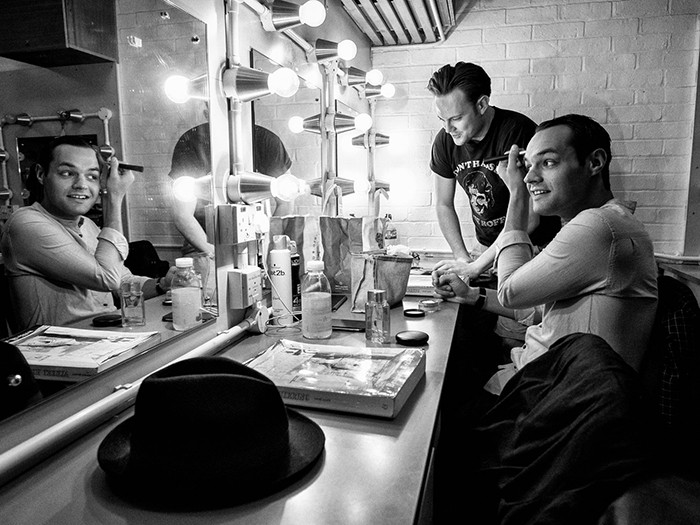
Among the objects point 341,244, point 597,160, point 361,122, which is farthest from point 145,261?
point 361,122

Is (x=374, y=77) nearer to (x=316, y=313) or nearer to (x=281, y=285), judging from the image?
(x=281, y=285)

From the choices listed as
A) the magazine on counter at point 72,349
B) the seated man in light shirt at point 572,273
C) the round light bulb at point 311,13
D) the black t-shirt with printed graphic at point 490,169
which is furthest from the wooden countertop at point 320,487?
the black t-shirt with printed graphic at point 490,169

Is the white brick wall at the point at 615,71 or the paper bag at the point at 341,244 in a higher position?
the white brick wall at the point at 615,71

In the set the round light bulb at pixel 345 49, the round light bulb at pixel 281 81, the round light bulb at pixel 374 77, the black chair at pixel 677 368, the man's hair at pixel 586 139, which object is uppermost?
the round light bulb at pixel 374 77

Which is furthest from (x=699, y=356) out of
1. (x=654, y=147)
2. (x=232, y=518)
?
(x=654, y=147)

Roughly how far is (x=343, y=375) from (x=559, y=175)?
3.13 feet

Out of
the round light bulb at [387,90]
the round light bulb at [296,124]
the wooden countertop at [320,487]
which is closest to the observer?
the wooden countertop at [320,487]

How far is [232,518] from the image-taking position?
0.65m

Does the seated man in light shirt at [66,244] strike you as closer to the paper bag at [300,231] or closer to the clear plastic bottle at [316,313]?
the clear plastic bottle at [316,313]

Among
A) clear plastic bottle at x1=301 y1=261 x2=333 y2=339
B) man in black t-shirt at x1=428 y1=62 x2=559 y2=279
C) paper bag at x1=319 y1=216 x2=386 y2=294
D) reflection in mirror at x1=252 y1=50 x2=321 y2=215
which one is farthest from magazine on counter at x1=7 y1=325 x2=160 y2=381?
man in black t-shirt at x1=428 y1=62 x2=559 y2=279

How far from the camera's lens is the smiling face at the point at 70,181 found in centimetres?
83

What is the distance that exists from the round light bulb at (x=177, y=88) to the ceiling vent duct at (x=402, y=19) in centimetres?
172

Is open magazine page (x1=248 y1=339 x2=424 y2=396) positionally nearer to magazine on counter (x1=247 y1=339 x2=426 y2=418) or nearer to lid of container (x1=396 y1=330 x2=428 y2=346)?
magazine on counter (x1=247 y1=339 x2=426 y2=418)

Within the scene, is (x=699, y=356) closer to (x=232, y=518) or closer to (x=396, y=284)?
(x=396, y=284)
